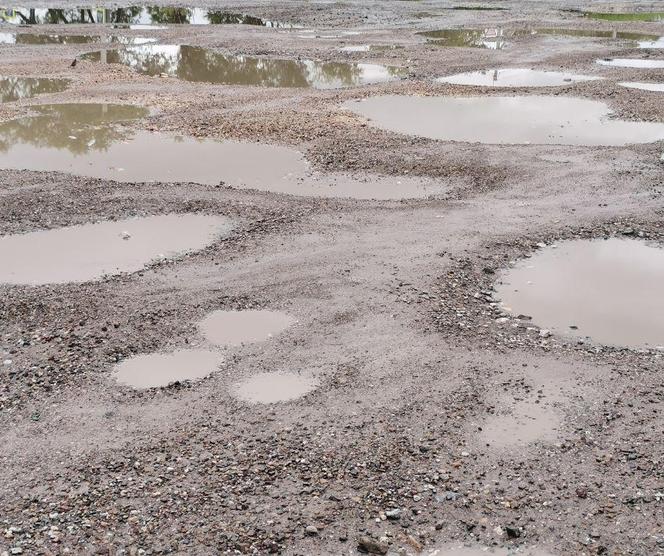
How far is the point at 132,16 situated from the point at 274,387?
1158 inches

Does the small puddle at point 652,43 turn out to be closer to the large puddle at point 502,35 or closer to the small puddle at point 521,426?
the large puddle at point 502,35

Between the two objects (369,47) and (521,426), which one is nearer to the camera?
(521,426)

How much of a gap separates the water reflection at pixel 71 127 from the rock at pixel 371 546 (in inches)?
415

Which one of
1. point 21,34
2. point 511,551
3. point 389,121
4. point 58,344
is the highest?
point 21,34

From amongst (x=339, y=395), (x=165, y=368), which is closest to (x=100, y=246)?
(x=165, y=368)

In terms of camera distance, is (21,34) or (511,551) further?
(21,34)

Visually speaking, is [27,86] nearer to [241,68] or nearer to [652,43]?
[241,68]

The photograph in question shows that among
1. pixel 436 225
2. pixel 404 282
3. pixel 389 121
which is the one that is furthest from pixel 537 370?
pixel 389 121

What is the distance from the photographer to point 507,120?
15.8m

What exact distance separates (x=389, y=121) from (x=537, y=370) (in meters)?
9.60

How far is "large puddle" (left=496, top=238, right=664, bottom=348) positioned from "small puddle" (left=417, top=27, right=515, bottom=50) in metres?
17.2

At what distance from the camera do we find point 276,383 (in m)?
6.55

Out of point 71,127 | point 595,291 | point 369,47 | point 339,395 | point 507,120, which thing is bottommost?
point 339,395

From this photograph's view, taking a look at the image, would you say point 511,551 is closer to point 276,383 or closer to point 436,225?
point 276,383
